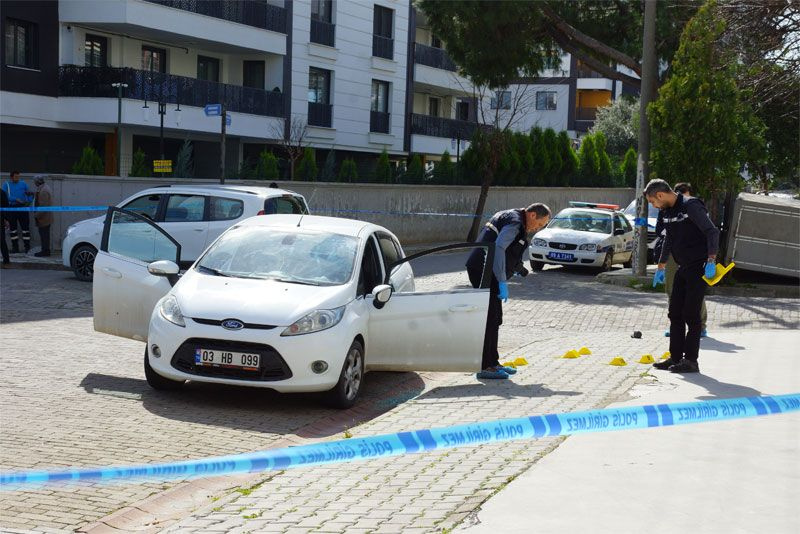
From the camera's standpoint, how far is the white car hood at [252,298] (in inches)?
336

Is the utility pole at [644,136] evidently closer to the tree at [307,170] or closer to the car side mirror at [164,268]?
the tree at [307,170]

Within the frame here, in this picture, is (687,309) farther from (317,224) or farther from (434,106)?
(434,106)

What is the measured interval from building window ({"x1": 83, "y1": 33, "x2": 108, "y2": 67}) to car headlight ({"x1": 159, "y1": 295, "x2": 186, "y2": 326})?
25.3 m

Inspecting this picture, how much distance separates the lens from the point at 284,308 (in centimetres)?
862

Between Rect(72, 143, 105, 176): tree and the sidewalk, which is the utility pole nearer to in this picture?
Rect(72, 143, 105, 176): tree

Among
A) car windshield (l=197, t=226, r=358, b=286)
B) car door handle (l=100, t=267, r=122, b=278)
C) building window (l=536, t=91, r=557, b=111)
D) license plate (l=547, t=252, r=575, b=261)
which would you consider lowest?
license plate (l=547, t=252, r=575, b=261)

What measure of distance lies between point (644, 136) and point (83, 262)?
10.9 m

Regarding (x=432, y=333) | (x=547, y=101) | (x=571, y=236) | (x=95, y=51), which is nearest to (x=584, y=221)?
(x=571, y=236)

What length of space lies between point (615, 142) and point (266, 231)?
6554 cm

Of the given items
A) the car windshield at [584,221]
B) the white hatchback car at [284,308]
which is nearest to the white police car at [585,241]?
the car windshield at [584,221]

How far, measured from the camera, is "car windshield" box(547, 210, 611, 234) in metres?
25.2

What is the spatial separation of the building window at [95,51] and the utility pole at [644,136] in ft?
57.6

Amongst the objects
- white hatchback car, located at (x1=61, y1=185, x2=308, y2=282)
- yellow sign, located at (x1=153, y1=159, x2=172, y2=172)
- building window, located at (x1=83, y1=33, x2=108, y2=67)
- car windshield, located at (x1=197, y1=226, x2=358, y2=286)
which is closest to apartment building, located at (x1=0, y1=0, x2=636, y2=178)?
building window, located at (x1=83, y1=33, x2=108, y2=67)

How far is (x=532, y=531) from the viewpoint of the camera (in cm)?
527
